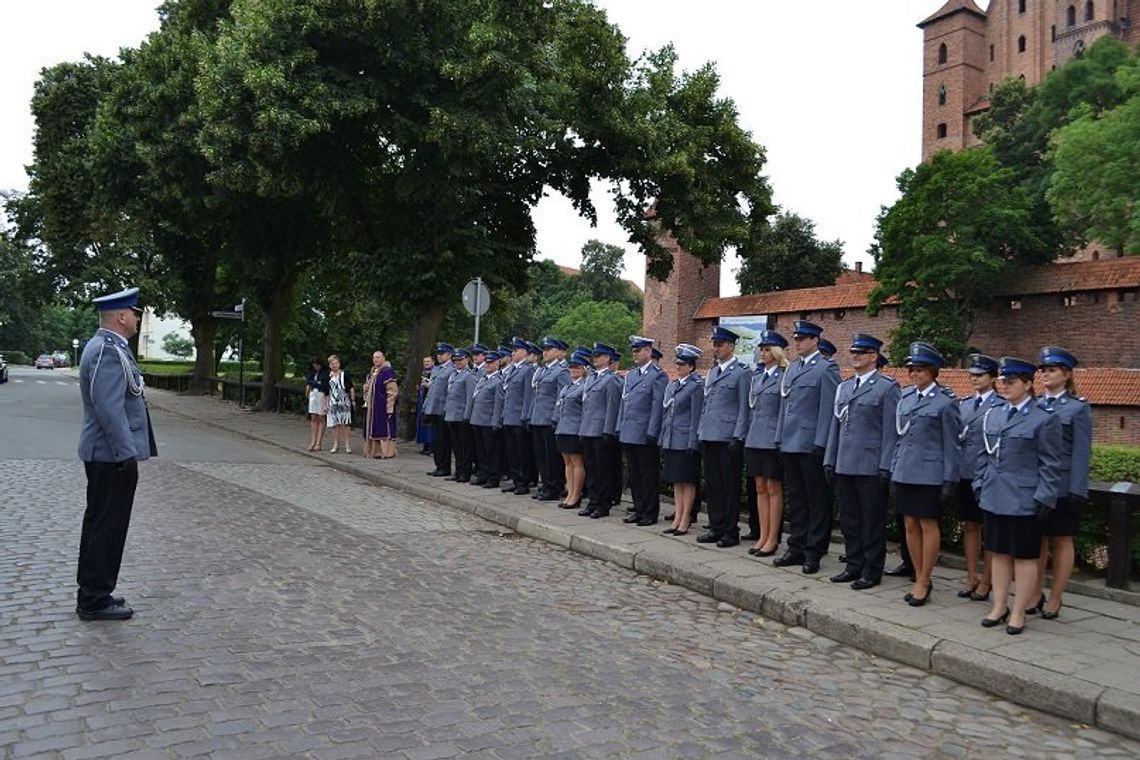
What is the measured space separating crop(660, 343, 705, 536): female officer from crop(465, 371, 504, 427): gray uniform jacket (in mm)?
3438

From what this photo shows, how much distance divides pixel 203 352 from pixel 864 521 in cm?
3405

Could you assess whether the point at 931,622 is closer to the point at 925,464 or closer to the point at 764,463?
the point at 925,464

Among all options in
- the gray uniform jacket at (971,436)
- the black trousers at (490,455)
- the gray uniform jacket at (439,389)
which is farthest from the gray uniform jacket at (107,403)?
the gray uniform jacket at (439,389)

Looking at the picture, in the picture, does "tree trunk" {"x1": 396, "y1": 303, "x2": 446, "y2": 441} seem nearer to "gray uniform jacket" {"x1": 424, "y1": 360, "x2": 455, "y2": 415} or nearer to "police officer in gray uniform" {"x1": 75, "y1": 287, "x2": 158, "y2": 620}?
"gray uniform jacket" {"x1": 424, "y1": 360, "x2": 455, "y2": 415}

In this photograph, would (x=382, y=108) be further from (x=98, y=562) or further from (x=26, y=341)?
(x=26, y=341)

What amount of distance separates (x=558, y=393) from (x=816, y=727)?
7.32m

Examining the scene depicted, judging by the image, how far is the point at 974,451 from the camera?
688 centimetres

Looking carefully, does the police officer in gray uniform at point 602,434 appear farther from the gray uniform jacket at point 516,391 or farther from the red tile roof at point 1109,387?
the red tile roof at point 1109,387

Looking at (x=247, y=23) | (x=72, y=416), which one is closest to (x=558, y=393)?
(x=247, y=23)

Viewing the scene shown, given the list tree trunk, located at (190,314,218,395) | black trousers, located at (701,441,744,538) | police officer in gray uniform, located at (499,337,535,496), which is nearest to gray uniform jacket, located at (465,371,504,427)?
police officer in gray uniform, located at (499,337,535,496)

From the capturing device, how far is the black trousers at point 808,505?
779 centimetres

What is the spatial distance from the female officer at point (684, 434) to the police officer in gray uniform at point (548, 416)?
2.19 meters

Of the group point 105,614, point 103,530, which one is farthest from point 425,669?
point 103,530

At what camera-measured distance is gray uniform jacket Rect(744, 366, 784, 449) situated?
830 centimetres
